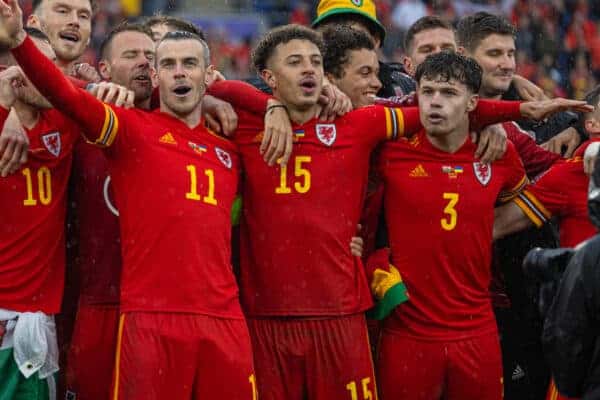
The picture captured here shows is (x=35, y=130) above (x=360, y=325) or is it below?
above

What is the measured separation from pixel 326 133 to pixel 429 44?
209cm

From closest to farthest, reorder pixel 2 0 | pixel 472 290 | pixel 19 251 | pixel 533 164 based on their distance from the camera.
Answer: pixel 2 0, pixel 19 251, pixel 472 290, pixel 533 164

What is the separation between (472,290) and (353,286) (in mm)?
672

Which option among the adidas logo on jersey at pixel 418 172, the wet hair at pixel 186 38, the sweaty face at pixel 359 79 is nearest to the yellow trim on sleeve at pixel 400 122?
the adidas logo on jersey at pixel 418 172


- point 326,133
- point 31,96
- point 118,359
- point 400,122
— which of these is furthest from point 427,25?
point 118,359

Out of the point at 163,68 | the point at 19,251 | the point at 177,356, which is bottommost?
the point at 177,356

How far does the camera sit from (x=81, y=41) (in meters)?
7.88

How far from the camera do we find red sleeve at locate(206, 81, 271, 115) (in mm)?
6895

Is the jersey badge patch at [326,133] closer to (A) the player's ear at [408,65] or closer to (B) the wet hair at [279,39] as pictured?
(B) the wet hair at [279,39]

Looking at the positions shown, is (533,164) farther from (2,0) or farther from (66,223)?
(2,0)

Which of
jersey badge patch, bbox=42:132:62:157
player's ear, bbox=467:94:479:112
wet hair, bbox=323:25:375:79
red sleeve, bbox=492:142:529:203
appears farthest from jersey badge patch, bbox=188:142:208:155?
red sleeve, bbox=492:142:529:203

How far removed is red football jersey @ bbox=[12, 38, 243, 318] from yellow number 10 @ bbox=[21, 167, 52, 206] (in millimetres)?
Result: 354

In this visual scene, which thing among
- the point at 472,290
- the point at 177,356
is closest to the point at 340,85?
the point at 472,290

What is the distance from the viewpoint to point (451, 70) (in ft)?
23.2
